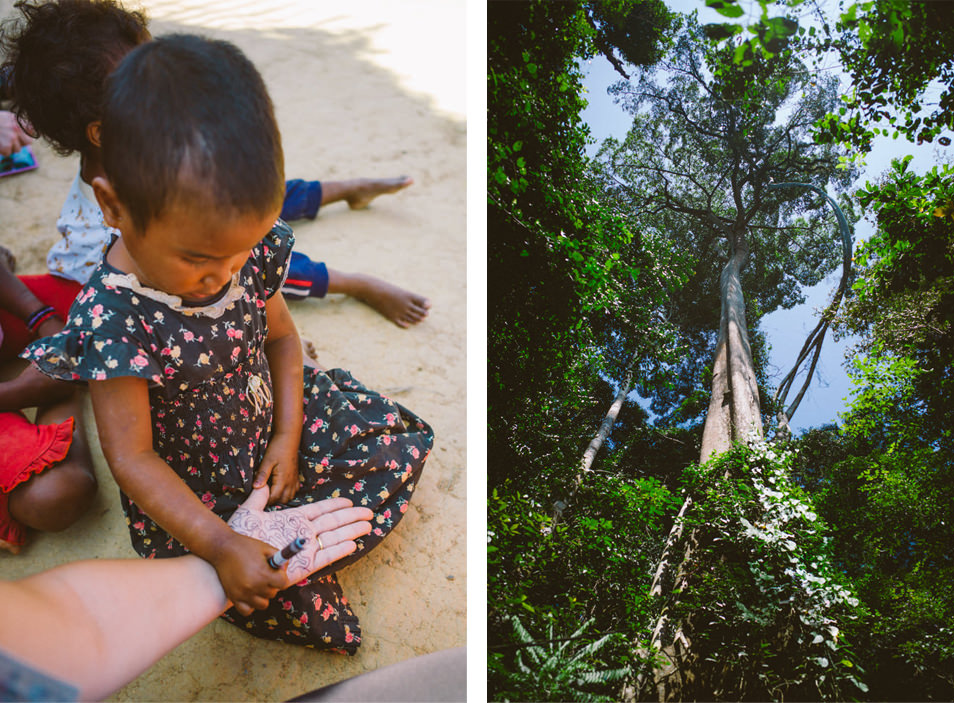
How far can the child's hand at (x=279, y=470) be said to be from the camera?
4.38 feet

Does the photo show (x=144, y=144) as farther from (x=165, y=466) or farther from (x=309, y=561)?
(x=309, y=561)

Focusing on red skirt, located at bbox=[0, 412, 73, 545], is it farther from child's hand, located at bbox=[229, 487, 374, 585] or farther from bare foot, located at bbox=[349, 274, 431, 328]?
bare foot, located at bbox=[349, 274, 431, 328]

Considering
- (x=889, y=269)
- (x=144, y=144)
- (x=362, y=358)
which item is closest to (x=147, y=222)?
(x=144, y=144)

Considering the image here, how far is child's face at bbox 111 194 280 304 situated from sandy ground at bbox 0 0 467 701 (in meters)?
0.78

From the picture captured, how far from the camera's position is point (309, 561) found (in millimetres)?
1257

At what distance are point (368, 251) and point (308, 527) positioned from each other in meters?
1.04

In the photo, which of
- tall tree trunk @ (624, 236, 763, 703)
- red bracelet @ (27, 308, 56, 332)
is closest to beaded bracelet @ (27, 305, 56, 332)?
red bracelet @ (27, 308, 56, 332)

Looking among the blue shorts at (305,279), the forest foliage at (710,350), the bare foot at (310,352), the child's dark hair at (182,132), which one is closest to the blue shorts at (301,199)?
the blue shorts at (305,279)

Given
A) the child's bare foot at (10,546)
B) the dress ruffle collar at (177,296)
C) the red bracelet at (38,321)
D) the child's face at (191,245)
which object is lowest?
the child's bare foot at (10,546)

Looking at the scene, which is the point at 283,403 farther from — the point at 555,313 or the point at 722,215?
the point at 722,215

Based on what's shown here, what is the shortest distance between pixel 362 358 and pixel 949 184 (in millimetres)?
1477

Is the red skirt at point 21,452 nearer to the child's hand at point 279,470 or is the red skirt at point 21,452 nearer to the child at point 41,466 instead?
the child at point 41,466

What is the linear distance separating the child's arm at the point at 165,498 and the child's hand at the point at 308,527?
6 cm

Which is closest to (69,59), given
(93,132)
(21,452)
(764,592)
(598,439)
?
(93,132)
